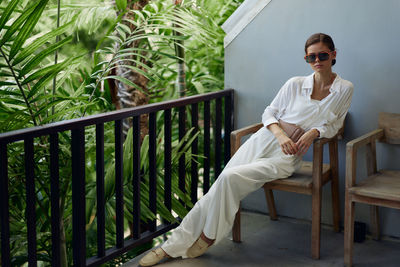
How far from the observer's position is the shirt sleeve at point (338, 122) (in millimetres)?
3143

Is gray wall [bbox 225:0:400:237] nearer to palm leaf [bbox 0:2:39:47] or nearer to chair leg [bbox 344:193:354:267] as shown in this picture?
chair leg [bbox 344:193:354:267]

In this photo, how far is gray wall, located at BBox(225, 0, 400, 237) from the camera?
11.1 feet

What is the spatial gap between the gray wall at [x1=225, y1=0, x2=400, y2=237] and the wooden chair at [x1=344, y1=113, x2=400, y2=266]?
0.33 feet

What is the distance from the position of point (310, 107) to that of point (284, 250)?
2.91 feet

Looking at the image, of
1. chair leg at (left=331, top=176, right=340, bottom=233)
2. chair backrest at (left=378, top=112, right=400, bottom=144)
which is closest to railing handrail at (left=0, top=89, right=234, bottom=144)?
chair leg at (left=331, top=176, right=340, bottom=233)

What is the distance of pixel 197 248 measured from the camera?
312 centimetres

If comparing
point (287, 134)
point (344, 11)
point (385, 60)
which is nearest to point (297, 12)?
point (344, 11)

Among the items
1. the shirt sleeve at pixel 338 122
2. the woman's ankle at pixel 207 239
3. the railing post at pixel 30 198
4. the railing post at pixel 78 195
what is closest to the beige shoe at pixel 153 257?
the woman's ankle at pixel 207 239

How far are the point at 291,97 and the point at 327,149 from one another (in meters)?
0.58

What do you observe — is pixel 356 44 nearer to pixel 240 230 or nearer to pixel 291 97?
pixel 291 97

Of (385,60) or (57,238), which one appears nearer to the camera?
(57,238)

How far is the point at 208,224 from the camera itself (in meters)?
3.00

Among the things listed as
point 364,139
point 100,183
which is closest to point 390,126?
point 364,139

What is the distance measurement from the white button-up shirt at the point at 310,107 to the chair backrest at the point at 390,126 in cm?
31
